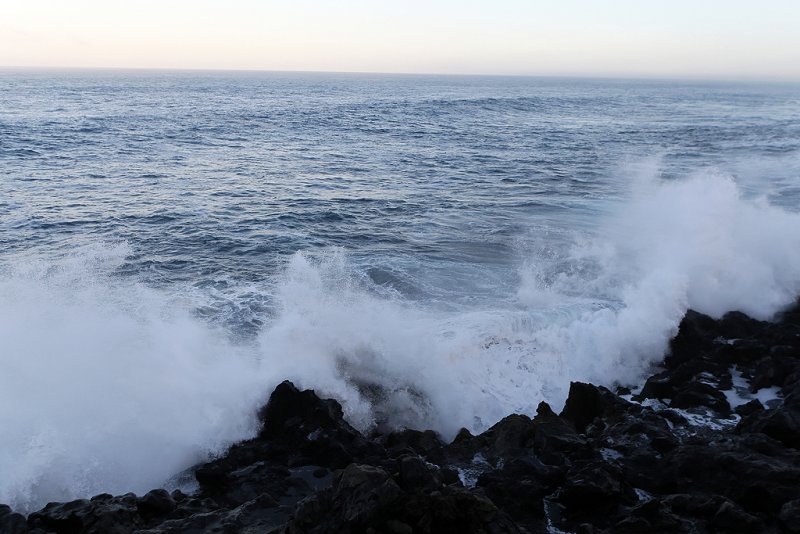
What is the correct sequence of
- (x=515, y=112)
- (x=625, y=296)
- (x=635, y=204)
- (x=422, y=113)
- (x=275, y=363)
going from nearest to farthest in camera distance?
(x=275, y=363) → (x=625, y=296) → (x=635, y=204) → (x=422, y=113) → (x=515, y=112)

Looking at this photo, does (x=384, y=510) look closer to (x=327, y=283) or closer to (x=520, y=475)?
(x=520, y=475)

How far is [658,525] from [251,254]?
14.9 metres

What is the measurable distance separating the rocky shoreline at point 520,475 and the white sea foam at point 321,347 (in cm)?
128

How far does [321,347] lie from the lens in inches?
A: 529

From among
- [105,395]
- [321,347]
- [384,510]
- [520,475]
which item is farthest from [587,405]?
[105,395]

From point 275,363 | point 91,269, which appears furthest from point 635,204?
point 91,269

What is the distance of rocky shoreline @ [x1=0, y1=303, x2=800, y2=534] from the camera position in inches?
285

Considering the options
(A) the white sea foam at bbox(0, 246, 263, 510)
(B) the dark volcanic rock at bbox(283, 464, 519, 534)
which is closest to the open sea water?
(A) the white sea foam at bbox(0, 246, 263, 510)

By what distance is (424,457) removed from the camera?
33.5 feet

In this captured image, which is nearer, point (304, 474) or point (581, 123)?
point (304, 474)

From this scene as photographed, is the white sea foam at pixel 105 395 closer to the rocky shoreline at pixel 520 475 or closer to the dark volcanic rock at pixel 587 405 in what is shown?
the rocky shoreline at pixel 520 475

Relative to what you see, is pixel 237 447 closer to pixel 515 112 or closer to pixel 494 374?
pixel 494 374

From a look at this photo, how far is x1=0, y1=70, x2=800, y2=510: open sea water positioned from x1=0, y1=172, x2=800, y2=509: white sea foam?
0.17 ft

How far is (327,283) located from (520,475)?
365 inches
